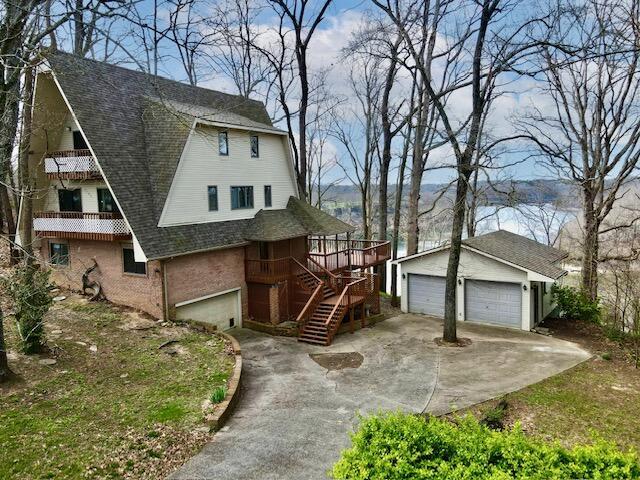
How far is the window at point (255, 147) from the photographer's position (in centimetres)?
2127

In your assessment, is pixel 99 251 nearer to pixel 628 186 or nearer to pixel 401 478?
pixel 401 478

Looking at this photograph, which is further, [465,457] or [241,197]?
[241,197]

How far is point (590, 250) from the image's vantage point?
23391 mm

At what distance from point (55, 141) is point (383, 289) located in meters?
Result: 20.9

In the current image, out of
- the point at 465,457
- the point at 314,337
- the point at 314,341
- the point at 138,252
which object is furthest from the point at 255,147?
the point at 465,457

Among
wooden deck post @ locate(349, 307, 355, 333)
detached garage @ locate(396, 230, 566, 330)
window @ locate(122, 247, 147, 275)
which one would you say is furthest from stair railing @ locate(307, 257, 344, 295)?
window @ locate(122, 247, 147, 275)

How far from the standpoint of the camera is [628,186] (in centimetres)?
2377

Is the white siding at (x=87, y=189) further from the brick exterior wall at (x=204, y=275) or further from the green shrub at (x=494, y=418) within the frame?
the green shrub at (x=494, y=418)

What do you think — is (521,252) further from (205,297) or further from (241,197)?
(205,297)

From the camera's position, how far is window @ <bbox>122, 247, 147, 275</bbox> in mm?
16875

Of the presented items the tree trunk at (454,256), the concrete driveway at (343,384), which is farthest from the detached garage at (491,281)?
the tree trunk at (454,256)

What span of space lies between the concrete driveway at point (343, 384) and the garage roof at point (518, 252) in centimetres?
318

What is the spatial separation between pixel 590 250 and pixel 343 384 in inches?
701

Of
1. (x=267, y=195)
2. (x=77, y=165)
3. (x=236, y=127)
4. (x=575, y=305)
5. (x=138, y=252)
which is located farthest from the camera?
(x=575, y=305)
